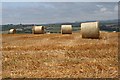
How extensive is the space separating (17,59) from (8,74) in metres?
3.60

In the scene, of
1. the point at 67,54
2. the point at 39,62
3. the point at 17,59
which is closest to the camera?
the point at 39,62

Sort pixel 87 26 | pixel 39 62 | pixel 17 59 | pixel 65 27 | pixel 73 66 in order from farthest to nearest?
pixel 65 27 < pixel 87 26 < pixel 17 59 < pixel 39 62 < pixel 73 66

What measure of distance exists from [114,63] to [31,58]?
188 inches

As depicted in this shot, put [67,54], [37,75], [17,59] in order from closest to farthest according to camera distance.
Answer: [37,75], [17,59], [67,54]

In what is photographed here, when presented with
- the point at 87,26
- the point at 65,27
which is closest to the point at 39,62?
the point at 87,26

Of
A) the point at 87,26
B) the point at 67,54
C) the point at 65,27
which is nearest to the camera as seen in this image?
the point at 67,54

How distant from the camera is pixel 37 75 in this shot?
1283cm

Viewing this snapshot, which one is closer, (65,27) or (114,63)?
(114,63)

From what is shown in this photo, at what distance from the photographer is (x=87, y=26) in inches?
1094

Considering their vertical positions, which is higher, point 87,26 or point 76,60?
point 87,26

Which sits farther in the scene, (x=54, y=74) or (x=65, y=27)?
(x=65, y=27)

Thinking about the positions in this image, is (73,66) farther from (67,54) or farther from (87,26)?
(87,26)

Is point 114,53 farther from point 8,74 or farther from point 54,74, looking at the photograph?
point 8,74

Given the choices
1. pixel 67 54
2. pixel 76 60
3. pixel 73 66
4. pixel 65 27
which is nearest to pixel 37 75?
pixel 73 66
